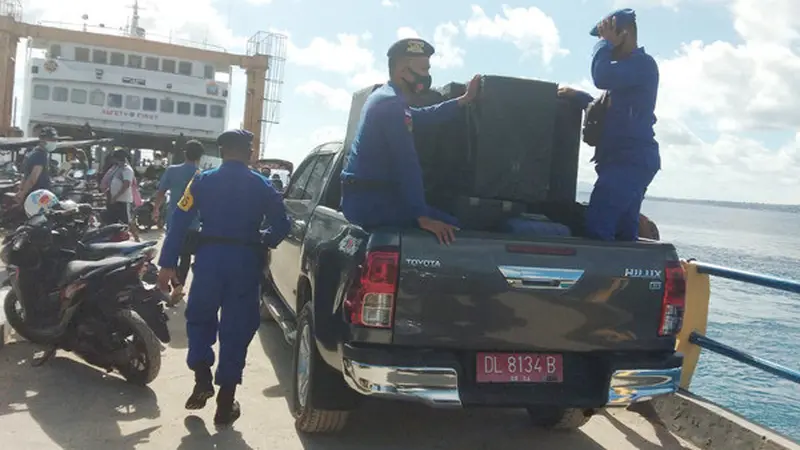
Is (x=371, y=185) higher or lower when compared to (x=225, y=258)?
higher

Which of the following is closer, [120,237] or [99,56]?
[120,237]

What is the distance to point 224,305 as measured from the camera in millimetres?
4012

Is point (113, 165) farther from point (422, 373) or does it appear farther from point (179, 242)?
point (422, 373)

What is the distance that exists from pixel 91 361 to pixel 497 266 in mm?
3104

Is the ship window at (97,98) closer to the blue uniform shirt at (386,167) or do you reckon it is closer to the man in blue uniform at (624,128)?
the blue uniform shirt at (386,167)

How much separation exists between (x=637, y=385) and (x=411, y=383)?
44.7 inches

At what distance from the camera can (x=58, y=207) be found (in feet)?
16.2

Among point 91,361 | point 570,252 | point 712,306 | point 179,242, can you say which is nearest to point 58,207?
point 91,361

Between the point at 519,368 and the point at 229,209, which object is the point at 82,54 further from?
the point at 519,368

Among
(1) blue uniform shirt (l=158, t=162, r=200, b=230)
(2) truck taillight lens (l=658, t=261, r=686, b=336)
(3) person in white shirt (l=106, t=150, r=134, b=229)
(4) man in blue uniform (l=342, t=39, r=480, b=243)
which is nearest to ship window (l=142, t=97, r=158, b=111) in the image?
(3) person in white shirt (l=106, t=150, r=134, b=229)

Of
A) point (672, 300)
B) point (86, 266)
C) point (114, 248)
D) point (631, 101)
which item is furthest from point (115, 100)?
point (672, 300)

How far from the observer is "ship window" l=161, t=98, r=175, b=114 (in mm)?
27312

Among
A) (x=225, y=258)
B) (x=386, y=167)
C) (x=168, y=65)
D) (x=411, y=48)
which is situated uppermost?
(x=168, y=65)

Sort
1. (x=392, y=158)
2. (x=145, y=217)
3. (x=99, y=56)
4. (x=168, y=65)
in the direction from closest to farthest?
(x=392, y=158) < (x=145, y=217) < (x=99, y=56) < (x=168, y=65)
